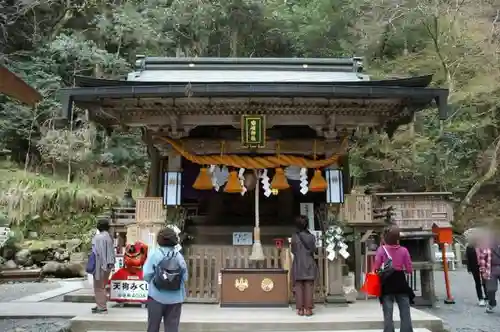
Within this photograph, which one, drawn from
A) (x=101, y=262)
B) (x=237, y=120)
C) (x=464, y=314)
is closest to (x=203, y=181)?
(x=237, y=120)

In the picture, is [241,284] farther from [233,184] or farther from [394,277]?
[394,277]

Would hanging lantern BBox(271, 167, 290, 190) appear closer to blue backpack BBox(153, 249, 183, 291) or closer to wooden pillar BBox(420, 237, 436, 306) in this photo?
wooden pillar BBox(420, 237, 436, 306)

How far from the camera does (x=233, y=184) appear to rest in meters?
9.22

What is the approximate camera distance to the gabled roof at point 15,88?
6545mm

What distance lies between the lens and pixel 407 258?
5.59m

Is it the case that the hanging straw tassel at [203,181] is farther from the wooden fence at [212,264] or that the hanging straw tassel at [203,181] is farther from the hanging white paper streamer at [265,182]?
the wooden fence at [212,264]

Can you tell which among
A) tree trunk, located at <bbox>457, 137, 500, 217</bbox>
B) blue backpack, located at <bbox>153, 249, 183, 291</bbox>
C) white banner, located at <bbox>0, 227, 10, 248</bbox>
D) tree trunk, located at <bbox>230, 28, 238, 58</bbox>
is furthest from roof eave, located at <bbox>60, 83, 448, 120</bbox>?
tree trunk, located at <bbox>230, 28, 238, 58</bbox>

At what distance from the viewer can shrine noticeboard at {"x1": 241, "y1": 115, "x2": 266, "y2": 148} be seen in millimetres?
8828

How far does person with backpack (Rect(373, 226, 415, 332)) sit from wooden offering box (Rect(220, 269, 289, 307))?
2653mm

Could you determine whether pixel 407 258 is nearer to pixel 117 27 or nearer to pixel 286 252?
pixel 286 252

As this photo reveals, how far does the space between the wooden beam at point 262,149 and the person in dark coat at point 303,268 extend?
2.42m

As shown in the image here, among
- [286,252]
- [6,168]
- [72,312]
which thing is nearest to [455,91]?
[286,252]

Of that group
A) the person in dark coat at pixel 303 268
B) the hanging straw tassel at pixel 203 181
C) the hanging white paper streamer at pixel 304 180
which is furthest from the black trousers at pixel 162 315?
the hanging white paper streamer at pixel 304 180

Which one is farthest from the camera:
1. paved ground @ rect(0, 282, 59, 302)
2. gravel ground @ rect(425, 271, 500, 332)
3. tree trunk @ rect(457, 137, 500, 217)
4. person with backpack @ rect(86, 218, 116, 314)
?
tree trunk @ rect(457, 137, 500, 217)
